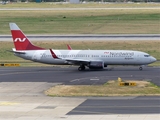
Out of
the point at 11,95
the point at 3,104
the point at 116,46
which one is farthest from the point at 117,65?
the point at 3,104

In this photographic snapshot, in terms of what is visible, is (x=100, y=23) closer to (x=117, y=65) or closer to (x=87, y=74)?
(x=117, y=65)

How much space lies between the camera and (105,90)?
50.1 m

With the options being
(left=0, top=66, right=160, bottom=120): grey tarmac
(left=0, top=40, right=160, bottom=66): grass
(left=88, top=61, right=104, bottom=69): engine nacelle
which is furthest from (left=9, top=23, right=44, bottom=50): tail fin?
(left=0, top=40, right=160, bottom=66): grass

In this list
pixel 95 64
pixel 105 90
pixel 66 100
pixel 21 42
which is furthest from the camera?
pixel 21 42

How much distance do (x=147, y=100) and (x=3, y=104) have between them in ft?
39.0

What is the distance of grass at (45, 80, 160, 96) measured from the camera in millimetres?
48616

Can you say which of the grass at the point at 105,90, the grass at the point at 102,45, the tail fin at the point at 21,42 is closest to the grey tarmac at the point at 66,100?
the grass at the point at 105,90

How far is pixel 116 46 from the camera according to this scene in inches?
3467

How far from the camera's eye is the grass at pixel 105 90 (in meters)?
48.6

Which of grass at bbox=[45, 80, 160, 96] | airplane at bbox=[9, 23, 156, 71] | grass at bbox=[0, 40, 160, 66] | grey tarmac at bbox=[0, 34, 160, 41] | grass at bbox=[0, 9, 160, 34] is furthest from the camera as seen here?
grass at bbox=[0, 9, 160, 34]

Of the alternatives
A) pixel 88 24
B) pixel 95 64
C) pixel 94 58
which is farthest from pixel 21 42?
pixel 88 24

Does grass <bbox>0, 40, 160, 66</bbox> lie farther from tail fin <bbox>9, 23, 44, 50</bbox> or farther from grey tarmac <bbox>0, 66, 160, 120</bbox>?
grey tarmac <bbox>0, 66, 160, 120</bbox>

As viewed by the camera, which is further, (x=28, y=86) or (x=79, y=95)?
(x=28, y=86)

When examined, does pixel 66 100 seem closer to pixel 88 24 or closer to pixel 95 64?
pixel 95 64
